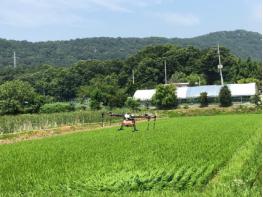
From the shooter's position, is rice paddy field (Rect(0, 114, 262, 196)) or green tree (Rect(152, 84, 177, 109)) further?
green tree (Rect(152, 84, 177, 109))

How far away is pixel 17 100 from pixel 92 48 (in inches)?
3995

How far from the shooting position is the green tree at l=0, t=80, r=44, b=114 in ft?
182

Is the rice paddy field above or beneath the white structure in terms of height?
beneath

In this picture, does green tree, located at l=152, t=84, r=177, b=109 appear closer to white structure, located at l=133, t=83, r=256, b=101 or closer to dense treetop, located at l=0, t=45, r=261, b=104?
white structure, located at l=133, t=83, r=256, b=101

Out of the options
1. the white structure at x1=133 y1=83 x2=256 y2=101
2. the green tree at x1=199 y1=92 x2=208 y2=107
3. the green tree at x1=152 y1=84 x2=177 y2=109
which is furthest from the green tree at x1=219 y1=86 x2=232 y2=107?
the green tree at x1=152 y1=84 x2=177 y2=109

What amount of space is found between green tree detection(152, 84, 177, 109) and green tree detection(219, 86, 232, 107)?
246 inches

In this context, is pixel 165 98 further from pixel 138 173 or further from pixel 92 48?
pixel 92 48

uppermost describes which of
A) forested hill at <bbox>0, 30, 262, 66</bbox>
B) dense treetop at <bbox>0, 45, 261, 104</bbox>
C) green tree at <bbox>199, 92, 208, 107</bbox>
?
forested hill at <bbox>0, 30, 262, 66</bbox>

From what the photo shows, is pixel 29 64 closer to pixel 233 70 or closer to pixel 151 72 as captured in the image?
pixel 151 72

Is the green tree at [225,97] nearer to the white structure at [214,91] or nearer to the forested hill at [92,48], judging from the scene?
the white structure at [214,91]

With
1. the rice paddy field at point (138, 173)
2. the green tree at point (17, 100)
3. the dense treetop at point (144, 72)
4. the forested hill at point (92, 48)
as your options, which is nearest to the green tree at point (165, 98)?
the green tree at point (17, 100)

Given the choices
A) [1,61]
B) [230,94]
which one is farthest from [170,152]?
[1,61]

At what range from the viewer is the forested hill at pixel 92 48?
140762mm

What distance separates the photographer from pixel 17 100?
5734cm
